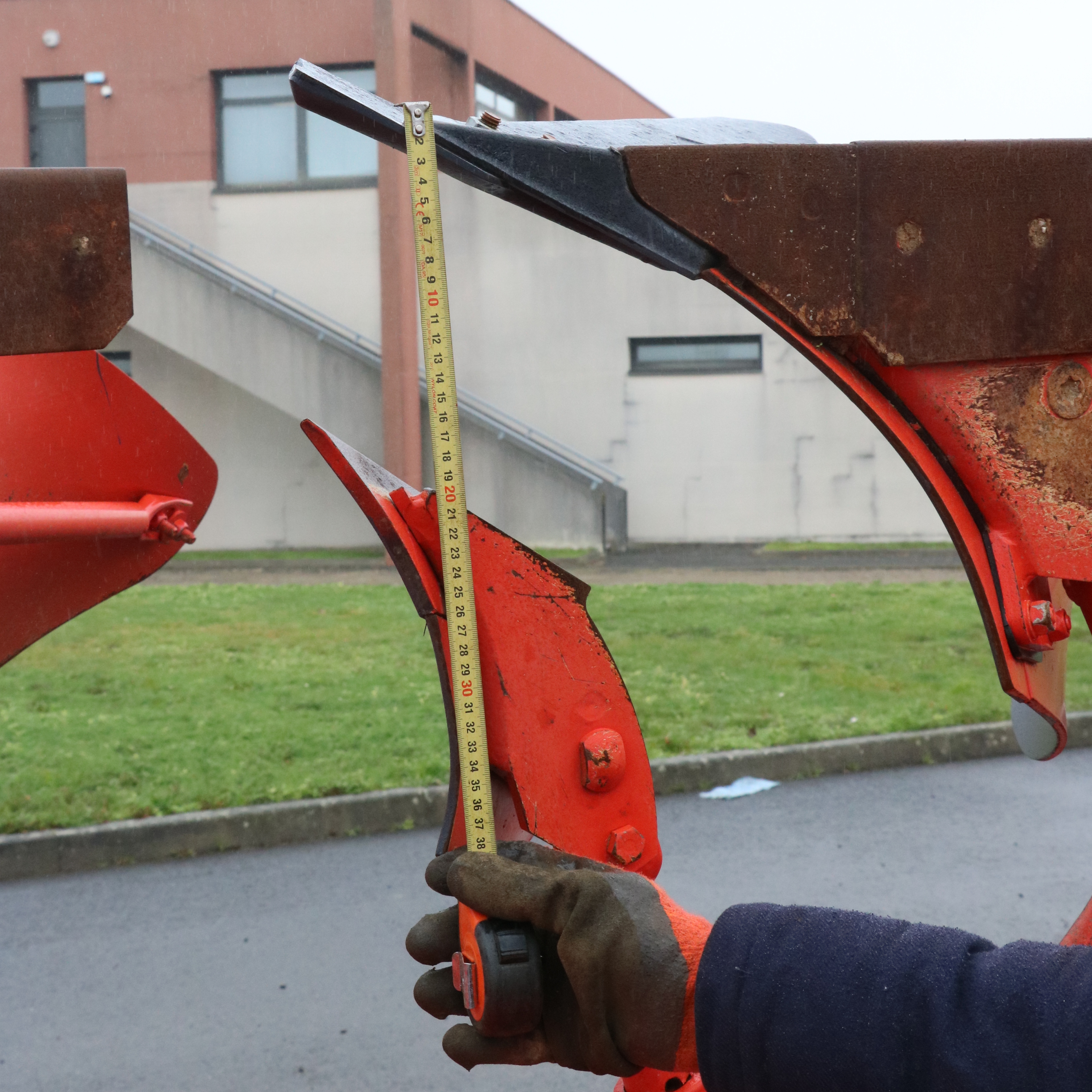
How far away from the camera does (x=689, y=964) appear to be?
1397mm

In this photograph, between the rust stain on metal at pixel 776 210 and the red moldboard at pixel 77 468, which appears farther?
the red moldboard at pixel 77 468

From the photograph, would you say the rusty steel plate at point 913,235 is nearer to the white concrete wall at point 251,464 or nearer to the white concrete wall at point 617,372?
the white concrete wall at point 617,372

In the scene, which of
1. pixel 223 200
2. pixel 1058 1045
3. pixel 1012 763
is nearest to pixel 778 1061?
pixel 1058 1045

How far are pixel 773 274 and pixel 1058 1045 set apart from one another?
2.99ft

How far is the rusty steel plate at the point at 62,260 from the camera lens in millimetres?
1574

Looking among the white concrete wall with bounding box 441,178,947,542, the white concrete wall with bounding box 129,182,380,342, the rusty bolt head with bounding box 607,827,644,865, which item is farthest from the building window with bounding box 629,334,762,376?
the rusty bolt head with bounding box 607,827,644,865

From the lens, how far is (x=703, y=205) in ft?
4.81

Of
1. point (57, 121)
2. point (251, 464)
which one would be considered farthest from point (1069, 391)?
point (57, 121)

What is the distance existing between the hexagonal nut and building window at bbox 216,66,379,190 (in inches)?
644

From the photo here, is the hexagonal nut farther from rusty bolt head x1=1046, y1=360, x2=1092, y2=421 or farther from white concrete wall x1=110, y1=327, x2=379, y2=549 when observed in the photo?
white concrete wall x1=110, y1=327, x2=379, y2=549

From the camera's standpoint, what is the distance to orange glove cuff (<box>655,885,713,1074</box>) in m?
1.39

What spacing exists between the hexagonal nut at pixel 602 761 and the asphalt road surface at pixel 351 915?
1.79 meters

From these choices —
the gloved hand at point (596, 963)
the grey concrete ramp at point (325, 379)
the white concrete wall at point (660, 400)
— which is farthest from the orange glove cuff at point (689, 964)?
the white concrete wall at point (660, 400)

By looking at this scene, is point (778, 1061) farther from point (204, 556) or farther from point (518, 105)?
point (518, 105)
